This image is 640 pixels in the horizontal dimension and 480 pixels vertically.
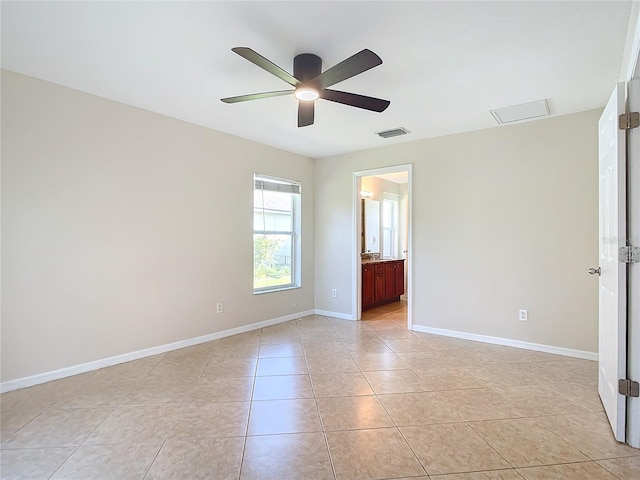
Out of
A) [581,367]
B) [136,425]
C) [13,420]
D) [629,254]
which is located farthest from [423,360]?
[13,420]

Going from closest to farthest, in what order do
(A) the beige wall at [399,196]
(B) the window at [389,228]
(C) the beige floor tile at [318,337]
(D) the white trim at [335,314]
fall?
1. (C) the beige floor tile at [318,337]
2. (D) the white trim at [335,314]
3. (A) the beige wall at [399,196]
4. (B) the window at [389,228]

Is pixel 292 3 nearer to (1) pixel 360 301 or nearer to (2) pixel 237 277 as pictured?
(2) pixel 237 277

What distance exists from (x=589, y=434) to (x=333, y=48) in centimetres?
298

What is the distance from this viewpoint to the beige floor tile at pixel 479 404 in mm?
2303

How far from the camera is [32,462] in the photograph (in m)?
1.81

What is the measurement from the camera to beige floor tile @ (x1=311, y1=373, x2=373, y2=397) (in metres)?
2.65

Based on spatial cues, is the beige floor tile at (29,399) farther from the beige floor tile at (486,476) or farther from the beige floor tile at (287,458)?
the beige floor tile at (486,476)

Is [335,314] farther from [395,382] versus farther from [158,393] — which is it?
[158,393]

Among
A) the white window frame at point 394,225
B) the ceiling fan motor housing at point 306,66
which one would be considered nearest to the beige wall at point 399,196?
the white window frame at point 394,225

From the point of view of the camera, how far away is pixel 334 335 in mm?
4281

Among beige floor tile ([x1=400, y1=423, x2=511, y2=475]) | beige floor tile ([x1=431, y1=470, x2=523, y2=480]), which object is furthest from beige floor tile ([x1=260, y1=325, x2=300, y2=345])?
beige floor tile ([x1=431, y1=470, x2=523, y2=480])

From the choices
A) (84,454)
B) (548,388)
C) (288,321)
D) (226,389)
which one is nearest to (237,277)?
(288,321)

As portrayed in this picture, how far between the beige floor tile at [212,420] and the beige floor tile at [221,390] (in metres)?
0.08

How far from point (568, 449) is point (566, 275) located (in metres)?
2.13
